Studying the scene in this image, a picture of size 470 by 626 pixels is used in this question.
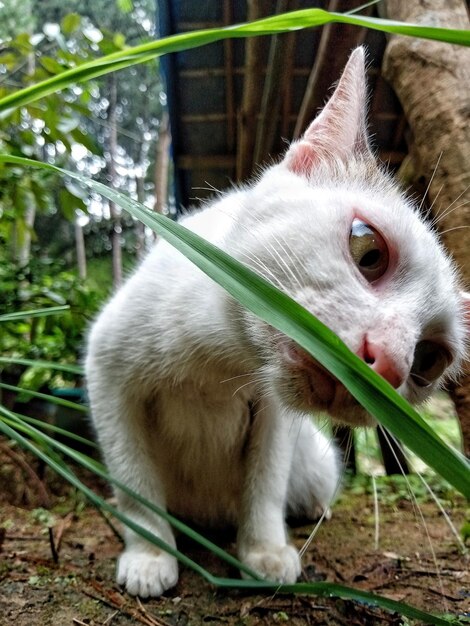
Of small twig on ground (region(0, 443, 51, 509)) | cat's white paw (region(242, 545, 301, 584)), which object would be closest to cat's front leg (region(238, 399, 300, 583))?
cat's white paw (region(242, 545, 301, 584))

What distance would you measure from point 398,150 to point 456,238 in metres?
1.31

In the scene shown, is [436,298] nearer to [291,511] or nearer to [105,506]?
[105,506]

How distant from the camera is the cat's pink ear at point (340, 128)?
1.27 meters

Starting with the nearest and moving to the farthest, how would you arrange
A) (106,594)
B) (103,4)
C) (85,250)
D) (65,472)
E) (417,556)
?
(65,472)
(106,594)
(417,556)
(103,4)
(85,250)

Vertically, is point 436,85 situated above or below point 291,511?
above

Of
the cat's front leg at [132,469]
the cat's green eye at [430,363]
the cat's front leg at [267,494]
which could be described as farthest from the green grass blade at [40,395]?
the cat's green eye at [430,363]

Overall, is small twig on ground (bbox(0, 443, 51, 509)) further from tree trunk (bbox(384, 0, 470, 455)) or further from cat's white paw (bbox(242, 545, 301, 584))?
tree trunk (bbox(384, 0, 470, 455))

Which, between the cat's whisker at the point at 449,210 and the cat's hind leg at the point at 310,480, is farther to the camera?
the cat's hind leg at the point at 310,480

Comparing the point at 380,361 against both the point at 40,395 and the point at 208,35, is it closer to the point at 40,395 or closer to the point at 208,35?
the point at 208,35

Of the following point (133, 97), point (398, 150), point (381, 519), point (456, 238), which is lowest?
point (381, 519)

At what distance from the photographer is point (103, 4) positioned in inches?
163

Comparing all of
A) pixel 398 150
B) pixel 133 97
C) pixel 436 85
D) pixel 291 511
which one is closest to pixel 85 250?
pixel 133 97

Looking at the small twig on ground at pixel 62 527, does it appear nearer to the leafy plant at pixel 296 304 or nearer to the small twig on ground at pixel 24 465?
the small twig on ground at pixel 24 465

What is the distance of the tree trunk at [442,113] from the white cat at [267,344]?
20 centimetres
